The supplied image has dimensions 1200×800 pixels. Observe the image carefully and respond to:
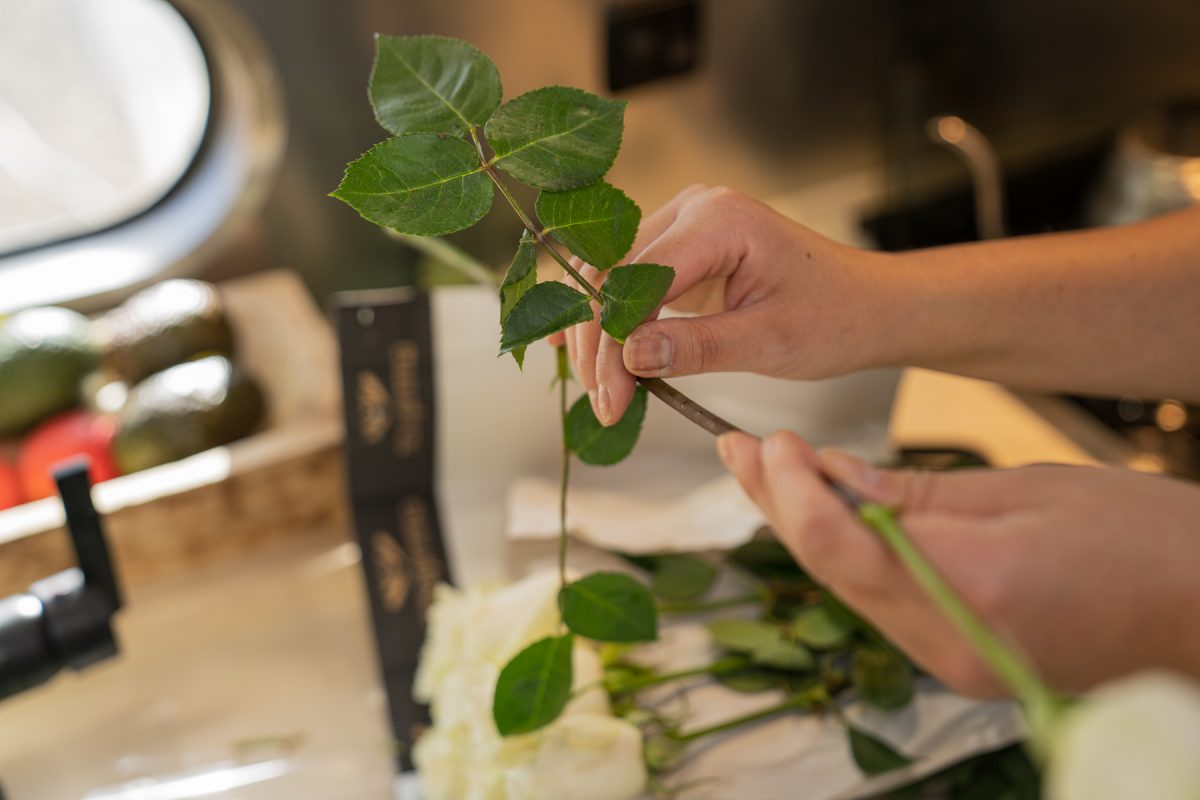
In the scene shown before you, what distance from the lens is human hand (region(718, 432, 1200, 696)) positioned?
309 mm

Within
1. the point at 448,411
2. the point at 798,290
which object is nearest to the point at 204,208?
the point at 448,411

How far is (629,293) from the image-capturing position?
357mm

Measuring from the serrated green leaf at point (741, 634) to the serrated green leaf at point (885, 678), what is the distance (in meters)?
0.05

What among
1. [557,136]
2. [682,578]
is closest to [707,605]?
[682,578]

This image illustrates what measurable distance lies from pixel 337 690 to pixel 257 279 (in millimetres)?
415

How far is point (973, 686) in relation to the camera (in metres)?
0.33

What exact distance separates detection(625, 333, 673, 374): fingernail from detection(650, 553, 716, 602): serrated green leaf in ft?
0.81

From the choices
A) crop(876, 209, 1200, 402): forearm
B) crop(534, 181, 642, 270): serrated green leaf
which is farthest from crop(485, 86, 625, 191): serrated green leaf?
crop(876, 209, 1200, 402): forearm

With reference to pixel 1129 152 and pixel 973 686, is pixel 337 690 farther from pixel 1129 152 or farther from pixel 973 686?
pixel 1129 152

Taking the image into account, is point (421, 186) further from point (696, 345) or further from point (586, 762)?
point (586, 762)

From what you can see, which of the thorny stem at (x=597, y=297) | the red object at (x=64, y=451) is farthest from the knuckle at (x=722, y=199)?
the red object at (x=64, y=451)

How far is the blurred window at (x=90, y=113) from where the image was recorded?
0.96 metres

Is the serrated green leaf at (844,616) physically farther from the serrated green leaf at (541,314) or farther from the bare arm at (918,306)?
the serrated green leaf at (541,314)

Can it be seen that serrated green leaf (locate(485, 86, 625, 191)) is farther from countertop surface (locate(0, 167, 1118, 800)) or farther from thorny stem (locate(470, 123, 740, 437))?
countertop surface (locate(0, 167, 1118, 800))
